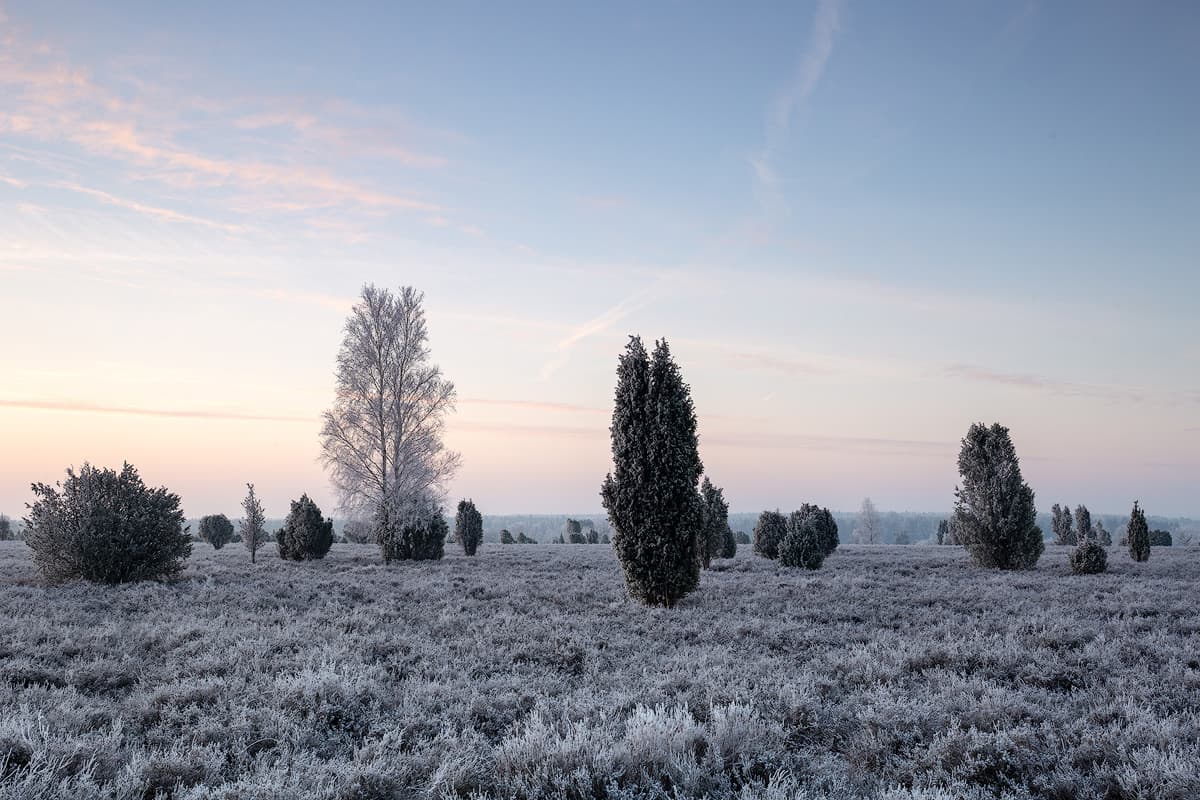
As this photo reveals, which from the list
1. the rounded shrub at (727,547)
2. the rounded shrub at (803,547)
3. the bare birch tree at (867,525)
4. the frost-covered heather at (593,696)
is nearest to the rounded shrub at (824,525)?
the rounded shrub at (803,547)

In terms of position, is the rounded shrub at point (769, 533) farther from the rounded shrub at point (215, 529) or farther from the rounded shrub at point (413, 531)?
the rounded shrub at point (215, 529)

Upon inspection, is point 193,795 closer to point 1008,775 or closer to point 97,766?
point 97,766

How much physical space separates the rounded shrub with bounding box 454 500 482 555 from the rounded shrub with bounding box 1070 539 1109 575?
25.6 meters

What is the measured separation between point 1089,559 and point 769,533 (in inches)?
481

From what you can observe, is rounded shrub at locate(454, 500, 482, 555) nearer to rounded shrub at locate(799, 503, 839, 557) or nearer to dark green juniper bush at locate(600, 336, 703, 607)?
rounded shrub at locate(799, 503, 839, 557)

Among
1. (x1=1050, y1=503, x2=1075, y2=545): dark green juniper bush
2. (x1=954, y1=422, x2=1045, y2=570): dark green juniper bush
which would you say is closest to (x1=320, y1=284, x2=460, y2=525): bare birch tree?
(x1=954, y1=422, x2=1045, y2=570): dark green juniper bush

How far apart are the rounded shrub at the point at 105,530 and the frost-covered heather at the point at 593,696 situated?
1384 millimetres

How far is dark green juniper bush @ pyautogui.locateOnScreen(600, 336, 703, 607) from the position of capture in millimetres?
15711

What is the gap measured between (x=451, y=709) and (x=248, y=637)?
5559 mm

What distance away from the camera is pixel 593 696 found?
25.6 feet

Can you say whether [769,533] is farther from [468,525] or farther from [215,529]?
[215,529]

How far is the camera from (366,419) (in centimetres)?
2927

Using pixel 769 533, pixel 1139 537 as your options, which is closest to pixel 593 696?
pixel 769 533

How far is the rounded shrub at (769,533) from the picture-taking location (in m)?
30.7
